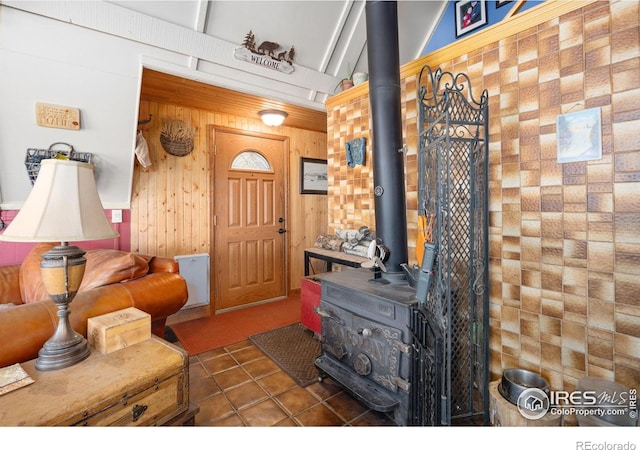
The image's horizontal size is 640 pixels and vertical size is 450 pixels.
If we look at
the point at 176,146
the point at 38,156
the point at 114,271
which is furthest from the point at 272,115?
the point at 114,271

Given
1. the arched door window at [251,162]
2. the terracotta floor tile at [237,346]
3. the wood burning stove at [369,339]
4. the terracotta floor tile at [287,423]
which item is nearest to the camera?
the wood burning stove at [369,339]

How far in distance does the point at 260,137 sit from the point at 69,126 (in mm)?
1876

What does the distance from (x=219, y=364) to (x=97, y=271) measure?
3.55 feet

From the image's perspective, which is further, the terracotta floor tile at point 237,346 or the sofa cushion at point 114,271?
the terracotta floor tile at point 237,346

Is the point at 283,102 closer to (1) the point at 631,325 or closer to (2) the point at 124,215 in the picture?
(2) the point at 124,215

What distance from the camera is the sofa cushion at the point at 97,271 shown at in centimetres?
179

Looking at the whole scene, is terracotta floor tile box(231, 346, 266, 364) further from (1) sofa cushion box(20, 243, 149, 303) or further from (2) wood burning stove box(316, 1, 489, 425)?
(1) sofa cushion box(20, 243, 149, 303)

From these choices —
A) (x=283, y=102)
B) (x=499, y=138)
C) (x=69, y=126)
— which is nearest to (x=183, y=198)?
(x=69, y=126)

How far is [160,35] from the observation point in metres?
2.23

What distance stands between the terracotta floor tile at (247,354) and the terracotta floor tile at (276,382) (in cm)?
30

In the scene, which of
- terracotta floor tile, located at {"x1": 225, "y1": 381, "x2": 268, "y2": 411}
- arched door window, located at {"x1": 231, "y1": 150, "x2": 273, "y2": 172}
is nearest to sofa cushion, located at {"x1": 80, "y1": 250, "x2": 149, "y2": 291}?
terracotta floor tile, located at {"x1": 225, "y1": 381, "x2": 268, "y2": 411}

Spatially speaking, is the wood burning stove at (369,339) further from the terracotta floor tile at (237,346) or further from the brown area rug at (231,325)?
the brown area rug at (231,325)

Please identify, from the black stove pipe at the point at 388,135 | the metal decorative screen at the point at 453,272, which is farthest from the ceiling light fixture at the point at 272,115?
the metal decorative screen at the point at 453,272

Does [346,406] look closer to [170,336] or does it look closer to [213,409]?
[213,409]
